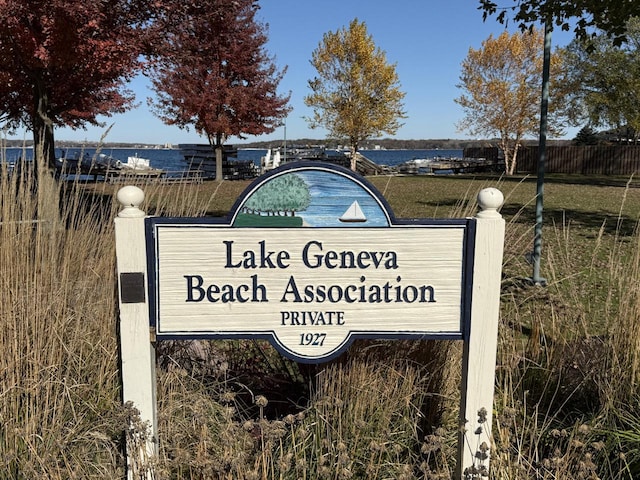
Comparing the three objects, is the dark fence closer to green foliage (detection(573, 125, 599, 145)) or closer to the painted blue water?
green foliage (detection(573, 125, 599, 145))

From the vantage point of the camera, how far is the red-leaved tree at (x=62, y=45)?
17.9ft

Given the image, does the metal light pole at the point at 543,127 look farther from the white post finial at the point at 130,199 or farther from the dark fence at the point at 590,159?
the dark fence at the point at 590,159

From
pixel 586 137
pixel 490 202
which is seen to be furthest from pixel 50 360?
pixel 586 137

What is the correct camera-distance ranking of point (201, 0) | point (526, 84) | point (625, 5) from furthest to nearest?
point (526, 84), point (201, 0), point (625, 5)

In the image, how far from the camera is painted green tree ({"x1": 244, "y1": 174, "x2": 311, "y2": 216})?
2184mm

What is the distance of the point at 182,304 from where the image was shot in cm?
222

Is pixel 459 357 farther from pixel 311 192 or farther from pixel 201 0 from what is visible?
pixel 201 0

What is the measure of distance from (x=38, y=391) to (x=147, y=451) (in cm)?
59

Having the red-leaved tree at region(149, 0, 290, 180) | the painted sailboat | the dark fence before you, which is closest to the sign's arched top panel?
the painted sailboat

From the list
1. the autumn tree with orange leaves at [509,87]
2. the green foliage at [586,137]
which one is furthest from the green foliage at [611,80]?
the green foliage at [586,137]

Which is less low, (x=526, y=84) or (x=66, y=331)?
(x=526, y=84)

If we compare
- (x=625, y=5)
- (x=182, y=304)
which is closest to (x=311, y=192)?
(x=182, y=304)

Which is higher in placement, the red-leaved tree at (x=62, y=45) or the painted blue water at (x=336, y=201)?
the red-leaved tree at (x=62, y=45)

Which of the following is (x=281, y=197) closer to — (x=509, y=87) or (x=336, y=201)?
(x=336, y=201)
